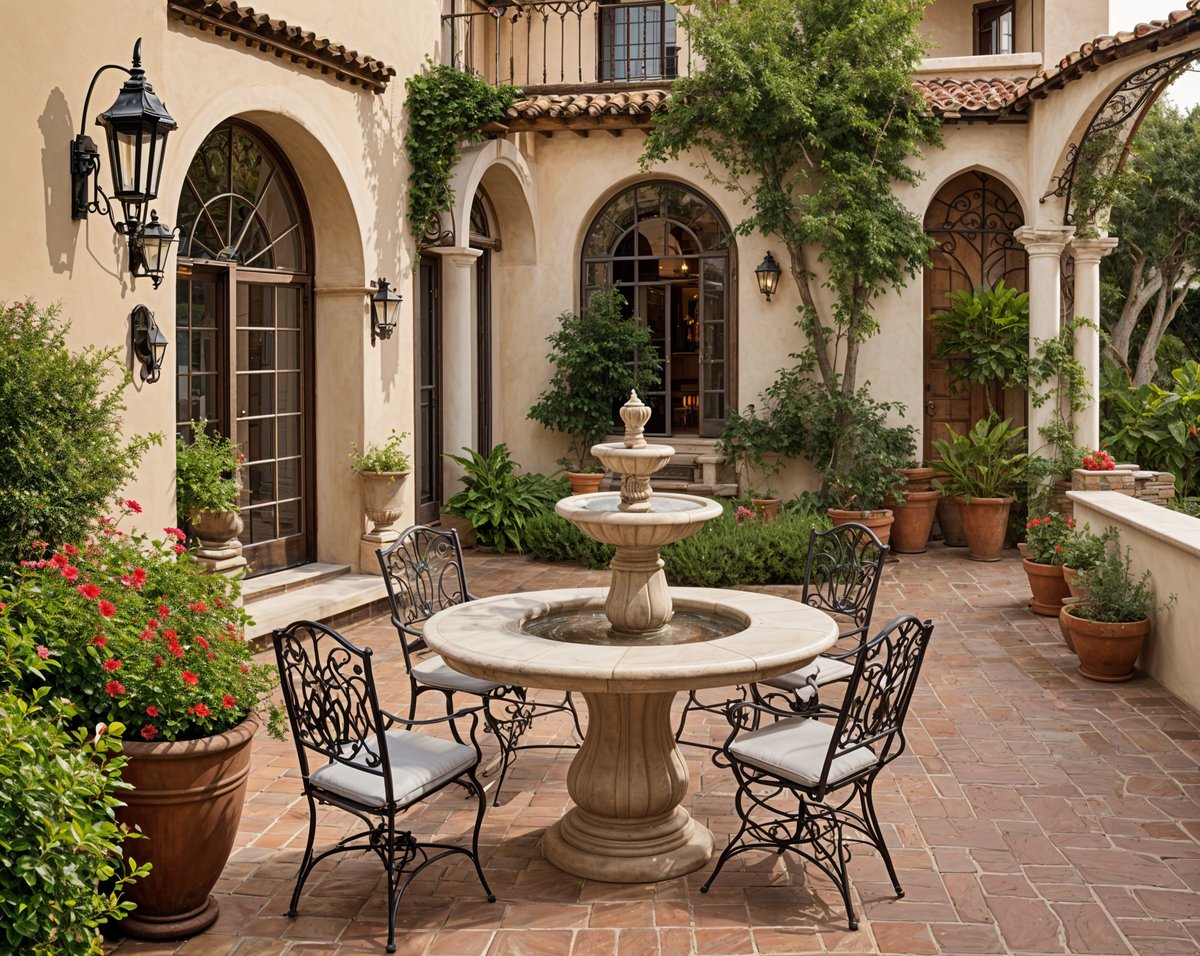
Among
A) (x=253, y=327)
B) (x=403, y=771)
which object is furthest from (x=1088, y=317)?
(x=403, y=771)

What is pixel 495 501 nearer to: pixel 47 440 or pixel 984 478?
pixel 984 478

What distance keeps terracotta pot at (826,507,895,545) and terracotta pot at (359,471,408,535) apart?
439 centimetres

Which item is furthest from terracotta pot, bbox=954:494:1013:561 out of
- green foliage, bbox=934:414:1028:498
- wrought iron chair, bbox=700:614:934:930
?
wrought iron chair, bbox=700:614:934:930

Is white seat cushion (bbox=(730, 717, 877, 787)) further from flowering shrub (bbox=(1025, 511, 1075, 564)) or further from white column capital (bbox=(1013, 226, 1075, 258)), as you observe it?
white column capital (bbox=(1013, 226, 1075, 258))

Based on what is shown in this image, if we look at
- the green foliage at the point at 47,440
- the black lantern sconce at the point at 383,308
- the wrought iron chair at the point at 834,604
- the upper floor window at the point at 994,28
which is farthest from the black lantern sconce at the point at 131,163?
the upper floor window at the point at 994,28

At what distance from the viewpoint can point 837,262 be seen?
12.3m

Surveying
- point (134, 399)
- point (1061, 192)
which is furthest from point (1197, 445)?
point (134, 399)

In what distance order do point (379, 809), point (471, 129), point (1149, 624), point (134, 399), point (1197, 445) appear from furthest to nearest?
1. point (1197, 445)
2. point (471, 129)
3. point (1149, 624)
4. point (134, 399)
5. point (379, 809)

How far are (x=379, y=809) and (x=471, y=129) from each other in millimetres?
8251

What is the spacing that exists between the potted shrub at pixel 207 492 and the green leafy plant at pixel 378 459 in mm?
1713

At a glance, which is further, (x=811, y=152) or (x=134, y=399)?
(x=811, y=152)

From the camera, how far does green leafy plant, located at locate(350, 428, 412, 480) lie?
395 inches

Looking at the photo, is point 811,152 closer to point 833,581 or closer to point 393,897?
point 833,581

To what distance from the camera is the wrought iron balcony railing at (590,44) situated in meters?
14.9
